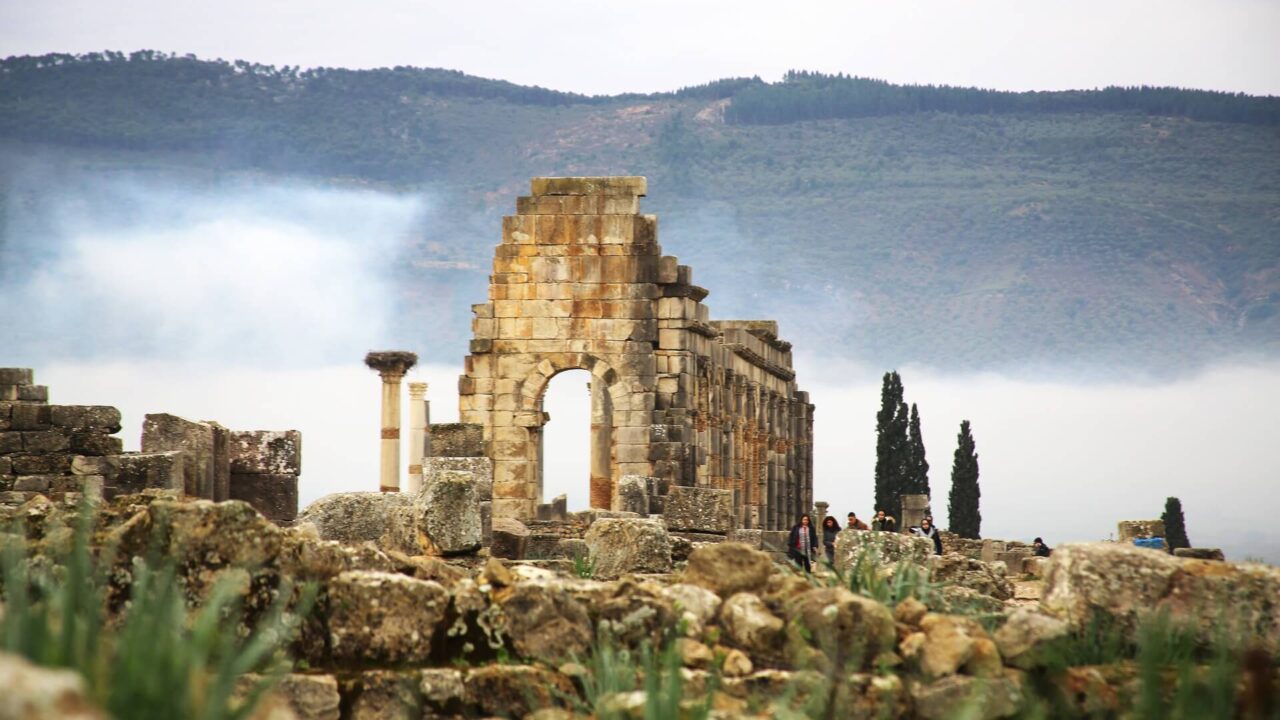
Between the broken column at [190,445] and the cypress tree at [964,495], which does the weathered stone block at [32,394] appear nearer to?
the broken column at [190,445]

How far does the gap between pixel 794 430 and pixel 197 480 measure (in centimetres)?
3829

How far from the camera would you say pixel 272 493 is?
21.8 m

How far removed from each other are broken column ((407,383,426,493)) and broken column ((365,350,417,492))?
528mm

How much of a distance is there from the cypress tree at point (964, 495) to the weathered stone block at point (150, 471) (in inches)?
2052

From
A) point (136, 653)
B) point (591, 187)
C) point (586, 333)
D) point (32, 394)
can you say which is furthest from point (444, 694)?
point (591, 187)

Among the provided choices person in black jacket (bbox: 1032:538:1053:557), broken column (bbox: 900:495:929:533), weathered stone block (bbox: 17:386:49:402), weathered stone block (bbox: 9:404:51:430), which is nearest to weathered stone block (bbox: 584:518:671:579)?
weathered stone block (bbox: 9:404:51:430)

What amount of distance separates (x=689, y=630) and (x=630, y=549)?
808cm

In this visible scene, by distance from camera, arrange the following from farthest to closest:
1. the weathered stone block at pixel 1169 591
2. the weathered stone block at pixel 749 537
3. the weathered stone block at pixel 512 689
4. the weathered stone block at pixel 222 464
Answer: the weathered stone block at pixel 749 537 < the weathered stone block at pixel 222 464 < the weathered stone block at pixel 1169 591 < the weathered stone block at pixel 512 689

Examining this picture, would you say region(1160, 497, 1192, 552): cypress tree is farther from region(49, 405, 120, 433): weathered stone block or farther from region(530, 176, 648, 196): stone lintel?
region(49, 405, 120, 433): weathered stone block

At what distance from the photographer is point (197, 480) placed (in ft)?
71.5

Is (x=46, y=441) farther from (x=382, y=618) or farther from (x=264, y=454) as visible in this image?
(x=382, y=618)

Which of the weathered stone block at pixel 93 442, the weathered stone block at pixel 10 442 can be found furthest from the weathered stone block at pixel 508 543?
the weathered stone block at pixel 10 442

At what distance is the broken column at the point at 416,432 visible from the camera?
158ft

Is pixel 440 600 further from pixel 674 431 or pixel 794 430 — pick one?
pixel 794 430
